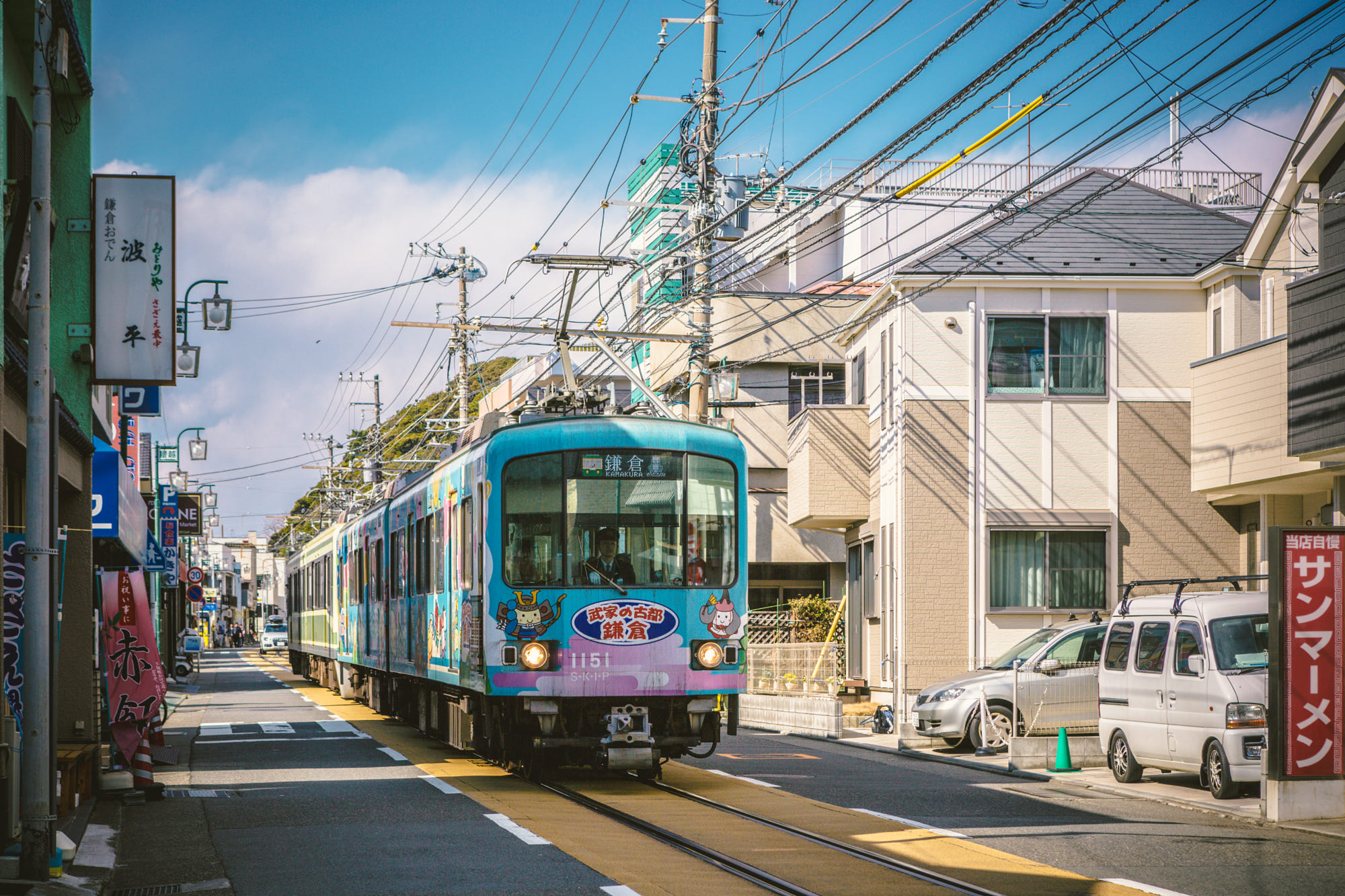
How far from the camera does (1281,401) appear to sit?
58.3 feet

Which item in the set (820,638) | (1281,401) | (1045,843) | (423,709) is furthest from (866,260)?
(1045,843)

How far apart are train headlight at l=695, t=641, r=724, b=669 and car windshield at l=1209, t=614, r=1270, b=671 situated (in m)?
4.28

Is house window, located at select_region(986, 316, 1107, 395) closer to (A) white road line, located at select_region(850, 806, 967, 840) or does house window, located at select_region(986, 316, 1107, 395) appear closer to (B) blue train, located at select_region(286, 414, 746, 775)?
(B) blue train, located at select_region(286, 414, 746, 775)

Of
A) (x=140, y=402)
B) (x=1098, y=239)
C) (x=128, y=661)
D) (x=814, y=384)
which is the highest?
(x=1098, y=239)

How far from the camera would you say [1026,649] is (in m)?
18.3

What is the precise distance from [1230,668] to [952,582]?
10508mm

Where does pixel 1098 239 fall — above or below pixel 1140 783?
above

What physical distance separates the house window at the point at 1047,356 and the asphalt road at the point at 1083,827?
8.84m

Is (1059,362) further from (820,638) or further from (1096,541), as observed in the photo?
(820,638)

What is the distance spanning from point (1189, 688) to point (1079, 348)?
11356 mm

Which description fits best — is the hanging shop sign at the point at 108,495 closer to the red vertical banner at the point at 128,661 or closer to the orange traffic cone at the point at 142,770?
the red vertical banner at the point at 128,661

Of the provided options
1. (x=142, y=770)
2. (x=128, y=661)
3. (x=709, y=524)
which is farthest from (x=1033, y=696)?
(x=128, y=661)

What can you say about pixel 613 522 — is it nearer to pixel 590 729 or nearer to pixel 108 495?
pixel 590 729

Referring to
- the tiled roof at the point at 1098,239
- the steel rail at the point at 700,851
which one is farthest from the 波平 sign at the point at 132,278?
the tiled roof at the point at 1098,239
